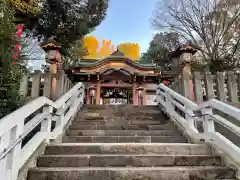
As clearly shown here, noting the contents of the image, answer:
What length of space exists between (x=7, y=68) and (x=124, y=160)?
2264 mm

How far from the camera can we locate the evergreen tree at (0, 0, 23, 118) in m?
3.22

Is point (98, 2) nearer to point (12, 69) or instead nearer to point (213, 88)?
point (213, 88)

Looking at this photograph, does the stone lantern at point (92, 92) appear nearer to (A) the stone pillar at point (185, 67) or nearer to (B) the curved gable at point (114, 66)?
(B) the curved gable at point (114, 66)

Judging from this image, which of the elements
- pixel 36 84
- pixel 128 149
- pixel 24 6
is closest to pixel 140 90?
pixel 24 6

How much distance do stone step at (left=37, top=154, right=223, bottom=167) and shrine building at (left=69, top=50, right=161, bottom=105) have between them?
8448 mm

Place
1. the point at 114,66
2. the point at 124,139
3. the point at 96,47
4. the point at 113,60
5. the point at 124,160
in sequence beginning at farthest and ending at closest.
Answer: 1. the point at 96,47
2. the point at 113,60
3. the point at 114,66
4. the point at 124,139
5. the point at 124,160

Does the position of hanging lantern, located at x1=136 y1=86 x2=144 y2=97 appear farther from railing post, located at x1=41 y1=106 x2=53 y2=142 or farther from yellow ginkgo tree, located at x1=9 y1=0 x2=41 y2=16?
railing post, located at x1=41 y1=106 x2=53 y2=142

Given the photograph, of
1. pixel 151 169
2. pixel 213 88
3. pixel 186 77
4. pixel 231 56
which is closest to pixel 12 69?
pixel 151 169

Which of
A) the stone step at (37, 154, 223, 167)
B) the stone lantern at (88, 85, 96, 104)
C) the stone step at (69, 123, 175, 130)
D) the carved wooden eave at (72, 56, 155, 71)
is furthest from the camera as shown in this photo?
the carved wooden eave at (72, 56, 155, 71)

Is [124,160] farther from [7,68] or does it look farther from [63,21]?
[63,21]

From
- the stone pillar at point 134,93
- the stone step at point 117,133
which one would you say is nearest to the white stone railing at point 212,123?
the stone step at point 117,133

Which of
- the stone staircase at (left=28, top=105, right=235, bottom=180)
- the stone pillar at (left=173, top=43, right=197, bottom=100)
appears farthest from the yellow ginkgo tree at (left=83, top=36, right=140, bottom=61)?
the stone staircase at (left=28, top=105, right=235, bottom=180)

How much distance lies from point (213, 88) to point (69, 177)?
14.4 feet

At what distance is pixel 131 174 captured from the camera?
2.55 meters
